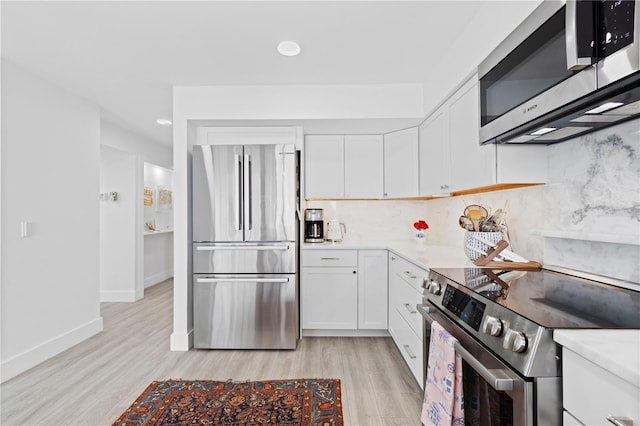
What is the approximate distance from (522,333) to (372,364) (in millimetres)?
1970

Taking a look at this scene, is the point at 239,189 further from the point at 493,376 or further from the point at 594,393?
the point at 594,393

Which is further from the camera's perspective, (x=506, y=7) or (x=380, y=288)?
(x=380, y=288)

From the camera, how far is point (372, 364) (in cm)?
271

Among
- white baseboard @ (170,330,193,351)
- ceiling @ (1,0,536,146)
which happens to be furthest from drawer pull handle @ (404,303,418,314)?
white baseboard @ (170,330,193,351)

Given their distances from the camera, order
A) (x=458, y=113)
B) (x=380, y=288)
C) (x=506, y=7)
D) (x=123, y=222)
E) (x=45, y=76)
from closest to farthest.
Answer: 1. (x=506, y=7)
2. (x=458, y=113)
3. (x=45, y=76)
4. (x=380, y=288)
5. (x=123, y=222)

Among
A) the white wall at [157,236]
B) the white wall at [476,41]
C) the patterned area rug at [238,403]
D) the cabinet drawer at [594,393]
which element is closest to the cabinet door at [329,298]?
the patterned area rug at [238,403]

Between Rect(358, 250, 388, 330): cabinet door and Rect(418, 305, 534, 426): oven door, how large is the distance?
1740mm

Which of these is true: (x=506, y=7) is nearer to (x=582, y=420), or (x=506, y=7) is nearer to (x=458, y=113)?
(x=458, y=113)

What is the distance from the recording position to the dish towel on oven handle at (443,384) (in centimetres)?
134

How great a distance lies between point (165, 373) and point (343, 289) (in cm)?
168

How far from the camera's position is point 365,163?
3.67 meters

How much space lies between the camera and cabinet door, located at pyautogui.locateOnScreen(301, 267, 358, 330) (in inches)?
130

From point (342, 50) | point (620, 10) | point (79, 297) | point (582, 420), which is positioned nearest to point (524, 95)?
point (620, 10)

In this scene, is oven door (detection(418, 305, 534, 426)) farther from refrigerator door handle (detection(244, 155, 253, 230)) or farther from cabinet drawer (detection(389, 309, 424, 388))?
refrigerator door handle (detection(244, 155, 253, 230))
